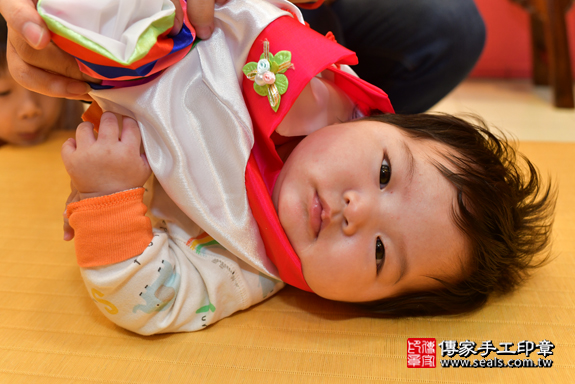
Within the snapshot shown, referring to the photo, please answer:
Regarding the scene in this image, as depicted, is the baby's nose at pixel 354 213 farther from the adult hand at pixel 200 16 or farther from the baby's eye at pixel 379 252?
the adult hand at pixel 200 16

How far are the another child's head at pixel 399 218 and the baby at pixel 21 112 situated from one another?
3.04 ft

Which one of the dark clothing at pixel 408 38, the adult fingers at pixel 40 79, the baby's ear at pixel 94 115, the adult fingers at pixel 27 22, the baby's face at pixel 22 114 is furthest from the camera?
the baby's face at pixel 22 114

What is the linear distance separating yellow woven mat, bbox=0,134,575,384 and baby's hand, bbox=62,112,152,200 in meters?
0.22

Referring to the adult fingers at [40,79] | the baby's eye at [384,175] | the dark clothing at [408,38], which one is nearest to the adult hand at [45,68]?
the adult fingers at [40,79]

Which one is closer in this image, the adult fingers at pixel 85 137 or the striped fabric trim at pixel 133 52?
the striped fabric trim at pixel 133 52

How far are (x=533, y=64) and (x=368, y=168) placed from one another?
2.16 m

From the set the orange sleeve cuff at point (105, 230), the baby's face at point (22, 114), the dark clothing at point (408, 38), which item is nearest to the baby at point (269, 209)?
the orange sleeve cuff at point (105, 230)

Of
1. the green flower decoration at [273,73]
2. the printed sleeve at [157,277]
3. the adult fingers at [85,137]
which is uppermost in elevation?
the green flower decoration at [273,73]

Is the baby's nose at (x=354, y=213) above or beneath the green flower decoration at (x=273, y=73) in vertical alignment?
beneath

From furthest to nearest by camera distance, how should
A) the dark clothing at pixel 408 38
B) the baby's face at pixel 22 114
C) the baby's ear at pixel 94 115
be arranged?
the baby's face at pixel 22 114
the dark clothing at pixel 408 38
the baby's ear at pixel 94 115

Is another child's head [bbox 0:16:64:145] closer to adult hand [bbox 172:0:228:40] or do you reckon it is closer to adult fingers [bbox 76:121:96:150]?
adult fingers [bbox 76:121:96:150]

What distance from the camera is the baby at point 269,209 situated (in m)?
0.74

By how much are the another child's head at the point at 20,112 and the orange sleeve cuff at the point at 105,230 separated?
774mm

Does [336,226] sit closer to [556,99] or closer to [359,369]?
[359,369]
